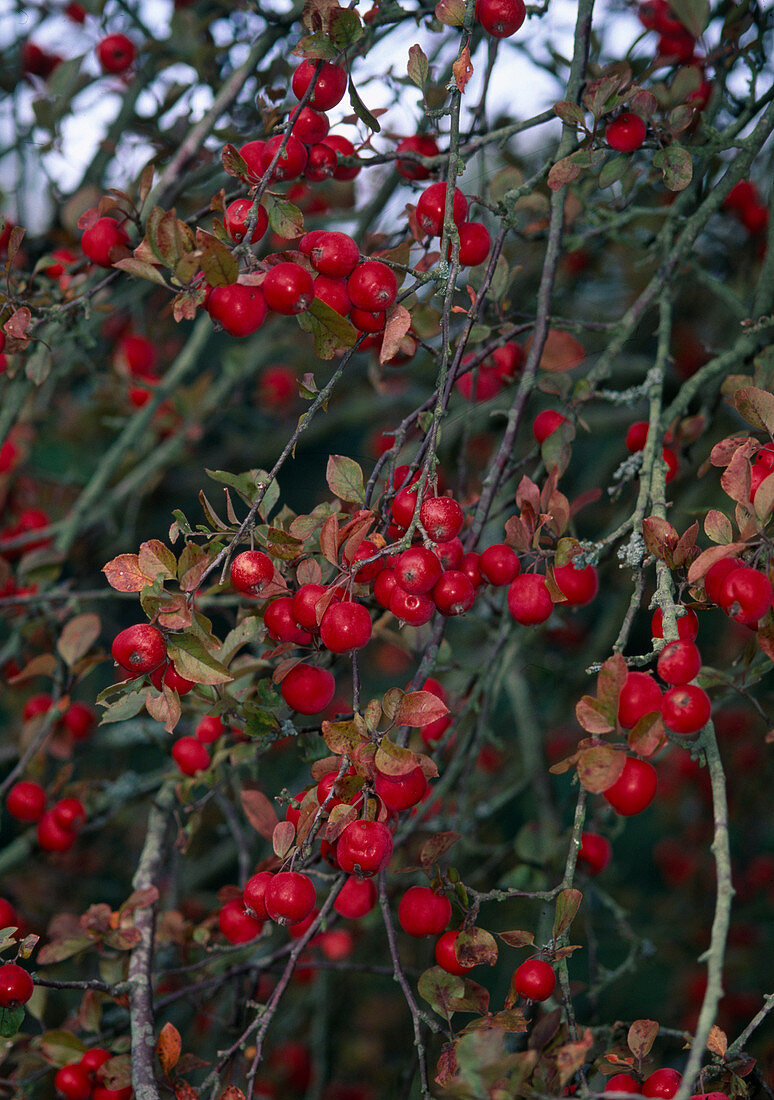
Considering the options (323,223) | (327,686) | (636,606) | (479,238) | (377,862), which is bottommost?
(377,862)

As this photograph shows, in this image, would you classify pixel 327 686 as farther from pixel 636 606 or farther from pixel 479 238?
pixel 479 238

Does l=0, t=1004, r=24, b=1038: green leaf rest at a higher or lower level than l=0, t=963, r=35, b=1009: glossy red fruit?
lower

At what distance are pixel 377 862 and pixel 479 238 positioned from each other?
665mm

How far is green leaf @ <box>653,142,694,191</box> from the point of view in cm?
95

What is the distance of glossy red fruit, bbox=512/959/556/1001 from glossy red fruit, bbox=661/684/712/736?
0.96 ft

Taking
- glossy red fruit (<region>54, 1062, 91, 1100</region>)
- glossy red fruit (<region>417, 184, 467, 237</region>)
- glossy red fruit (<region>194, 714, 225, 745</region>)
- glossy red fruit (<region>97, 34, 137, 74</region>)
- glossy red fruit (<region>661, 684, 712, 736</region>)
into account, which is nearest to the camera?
glossy red fruit (<region>661, 684, 712, 736</region>)

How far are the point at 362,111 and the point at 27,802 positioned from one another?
115 centimetres

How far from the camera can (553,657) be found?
6.50 ft

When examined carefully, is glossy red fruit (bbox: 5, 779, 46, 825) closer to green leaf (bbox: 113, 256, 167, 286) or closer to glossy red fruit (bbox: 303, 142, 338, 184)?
green leaf (bbox: 113, 256, 167, 286)

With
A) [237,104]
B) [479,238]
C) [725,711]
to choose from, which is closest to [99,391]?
[237,104]

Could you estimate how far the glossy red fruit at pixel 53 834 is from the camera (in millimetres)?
1396

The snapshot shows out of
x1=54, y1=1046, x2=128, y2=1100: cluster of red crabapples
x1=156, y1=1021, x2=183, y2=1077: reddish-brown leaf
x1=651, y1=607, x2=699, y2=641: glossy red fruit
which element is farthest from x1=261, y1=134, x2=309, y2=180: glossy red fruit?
x1=54, y1=1046, x2=128, y2=1100: cluster of red crabapples

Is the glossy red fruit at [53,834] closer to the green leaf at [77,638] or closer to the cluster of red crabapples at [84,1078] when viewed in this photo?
the green leaf at [77,638]

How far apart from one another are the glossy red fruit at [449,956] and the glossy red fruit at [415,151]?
2.91 feet
